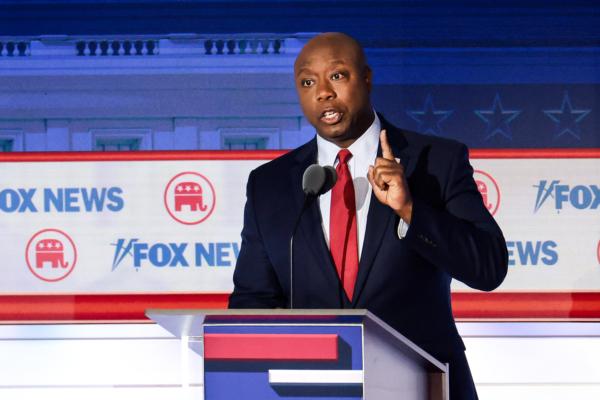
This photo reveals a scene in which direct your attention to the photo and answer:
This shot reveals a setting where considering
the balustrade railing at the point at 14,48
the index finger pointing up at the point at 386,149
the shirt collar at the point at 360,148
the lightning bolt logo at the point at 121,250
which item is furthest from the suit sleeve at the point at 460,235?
the balustrade railing at the point at 14,48

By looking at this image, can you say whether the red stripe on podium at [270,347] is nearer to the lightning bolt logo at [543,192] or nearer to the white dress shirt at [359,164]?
the white dress shirt at [359,164]

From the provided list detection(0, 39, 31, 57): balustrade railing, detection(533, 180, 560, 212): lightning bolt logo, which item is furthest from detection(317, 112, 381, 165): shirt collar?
detection(0, 39, 31, 57): balustrade railing

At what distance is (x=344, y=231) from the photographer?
7.68 feet

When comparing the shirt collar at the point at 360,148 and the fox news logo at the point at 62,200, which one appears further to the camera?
→ the fox news logo at the point at 62,200

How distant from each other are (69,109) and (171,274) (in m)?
0.76

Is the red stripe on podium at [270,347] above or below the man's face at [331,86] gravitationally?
below

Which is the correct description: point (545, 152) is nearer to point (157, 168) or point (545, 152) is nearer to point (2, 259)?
point (157, 168)

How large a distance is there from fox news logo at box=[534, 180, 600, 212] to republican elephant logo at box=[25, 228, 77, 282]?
1828 mm

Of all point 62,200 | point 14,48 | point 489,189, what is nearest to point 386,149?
point 489,189

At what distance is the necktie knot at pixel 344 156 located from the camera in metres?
2.44

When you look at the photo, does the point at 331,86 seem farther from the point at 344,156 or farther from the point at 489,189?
the point at 489,189

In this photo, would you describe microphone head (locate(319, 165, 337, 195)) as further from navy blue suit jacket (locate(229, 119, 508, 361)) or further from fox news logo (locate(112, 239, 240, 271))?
fox news logo (locate(112, 239, 240, 271))

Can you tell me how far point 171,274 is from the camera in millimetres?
3971

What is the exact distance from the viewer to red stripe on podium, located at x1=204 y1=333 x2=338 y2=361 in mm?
1686
